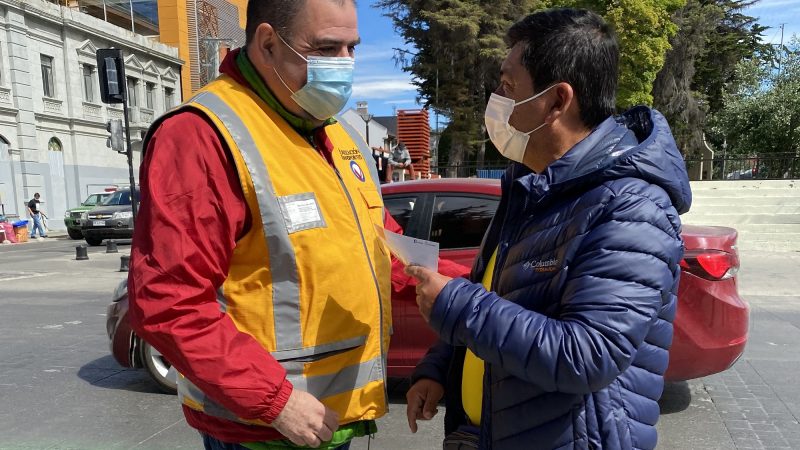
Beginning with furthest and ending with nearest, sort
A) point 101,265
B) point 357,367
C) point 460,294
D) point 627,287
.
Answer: point 101,265
point 357,367
point 460,294
point 627,287

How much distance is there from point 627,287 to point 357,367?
2.63 ft

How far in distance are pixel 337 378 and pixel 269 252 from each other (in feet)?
1.40

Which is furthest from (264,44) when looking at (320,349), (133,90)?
(133,90)

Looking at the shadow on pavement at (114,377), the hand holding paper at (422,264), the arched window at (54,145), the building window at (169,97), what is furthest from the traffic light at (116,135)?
the building window at (169,97)

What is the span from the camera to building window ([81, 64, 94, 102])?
88.8 feet

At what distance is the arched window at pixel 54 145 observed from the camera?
982 inches

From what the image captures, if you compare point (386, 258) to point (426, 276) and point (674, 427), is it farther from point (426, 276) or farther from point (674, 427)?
point (674, 427)

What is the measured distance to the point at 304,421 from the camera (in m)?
1.41

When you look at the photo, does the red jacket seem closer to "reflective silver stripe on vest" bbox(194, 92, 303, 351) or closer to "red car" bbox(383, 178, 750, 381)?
"reflective silver stripe on vest" bbox(194, 92, 303, 351)

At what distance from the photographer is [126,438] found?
12.3 ft

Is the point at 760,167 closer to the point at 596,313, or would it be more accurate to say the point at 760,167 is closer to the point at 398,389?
the point at 398,389

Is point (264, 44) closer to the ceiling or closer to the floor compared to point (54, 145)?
closer to the floor

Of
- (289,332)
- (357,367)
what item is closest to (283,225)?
(289,332)

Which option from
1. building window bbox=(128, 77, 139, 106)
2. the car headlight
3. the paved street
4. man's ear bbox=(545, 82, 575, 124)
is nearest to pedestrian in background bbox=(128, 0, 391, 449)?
man's ear bbox=(545, 82, 575, 124)
